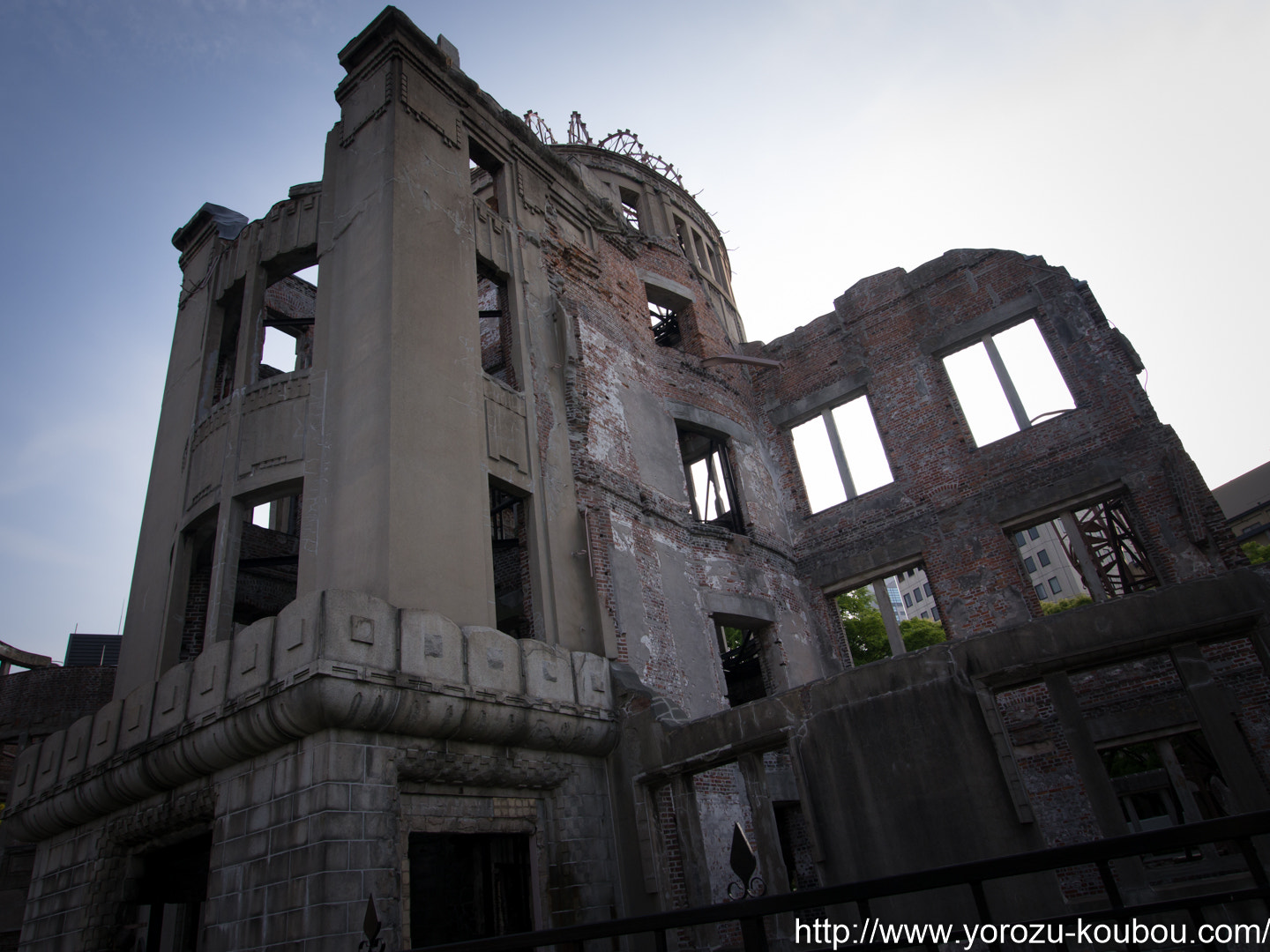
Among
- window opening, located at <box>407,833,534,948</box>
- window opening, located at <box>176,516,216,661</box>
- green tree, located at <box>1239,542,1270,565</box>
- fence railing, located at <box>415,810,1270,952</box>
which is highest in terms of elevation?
green tree, located at <box>1239,542,1270,565</box>

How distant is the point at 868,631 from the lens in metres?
28.9

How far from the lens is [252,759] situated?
7.34 metres

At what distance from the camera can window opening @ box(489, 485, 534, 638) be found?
11.2 meters

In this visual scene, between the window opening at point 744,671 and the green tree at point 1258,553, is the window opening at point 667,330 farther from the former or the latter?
the green tree at point 1258,553

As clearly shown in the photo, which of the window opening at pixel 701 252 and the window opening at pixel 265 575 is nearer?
the window opening at pixel 265 575

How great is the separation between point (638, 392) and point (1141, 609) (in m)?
8.95

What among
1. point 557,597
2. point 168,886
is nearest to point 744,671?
point 557,597

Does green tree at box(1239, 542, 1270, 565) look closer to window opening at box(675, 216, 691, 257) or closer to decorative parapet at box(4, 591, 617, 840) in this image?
window opening at box(675, 216, 691, 257)

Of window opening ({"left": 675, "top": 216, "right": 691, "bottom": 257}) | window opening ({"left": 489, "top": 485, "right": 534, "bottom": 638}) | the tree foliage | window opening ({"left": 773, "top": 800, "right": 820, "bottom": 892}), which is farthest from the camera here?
the tree foliage

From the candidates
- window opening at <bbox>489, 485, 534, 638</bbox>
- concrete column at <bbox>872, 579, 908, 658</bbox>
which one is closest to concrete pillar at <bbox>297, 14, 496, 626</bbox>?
window opening at <bbox>489, 485, 534, 638</bbox>

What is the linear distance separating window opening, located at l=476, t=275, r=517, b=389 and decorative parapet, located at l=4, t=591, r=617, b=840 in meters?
5.44

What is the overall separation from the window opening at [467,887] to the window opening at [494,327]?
22.6 ft

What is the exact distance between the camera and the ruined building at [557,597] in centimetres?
697

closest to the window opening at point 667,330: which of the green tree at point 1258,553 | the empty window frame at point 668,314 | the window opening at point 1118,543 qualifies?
the empty window frame at point 668,314
